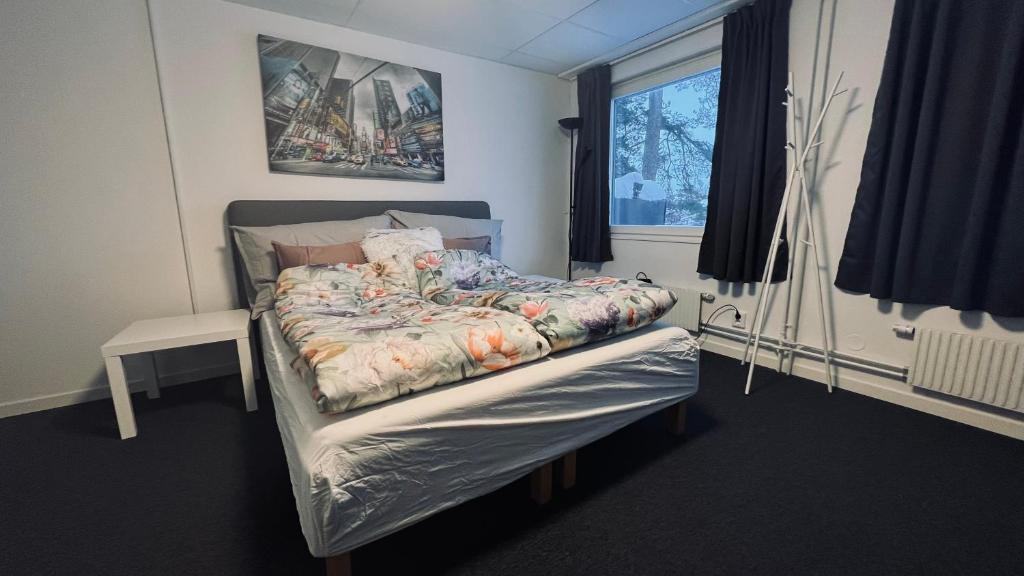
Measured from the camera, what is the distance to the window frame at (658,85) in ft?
9.61

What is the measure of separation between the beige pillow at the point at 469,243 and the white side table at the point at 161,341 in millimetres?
1260

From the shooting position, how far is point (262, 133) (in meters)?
2.58

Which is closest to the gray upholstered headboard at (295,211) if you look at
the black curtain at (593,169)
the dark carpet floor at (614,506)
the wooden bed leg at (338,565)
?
the dark carpet floor at (614,506)

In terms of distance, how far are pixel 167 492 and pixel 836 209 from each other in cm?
351

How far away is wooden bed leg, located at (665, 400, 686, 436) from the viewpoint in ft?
6.09

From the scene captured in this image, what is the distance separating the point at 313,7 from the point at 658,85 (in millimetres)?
2523

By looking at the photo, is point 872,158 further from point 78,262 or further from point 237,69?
point 78,262

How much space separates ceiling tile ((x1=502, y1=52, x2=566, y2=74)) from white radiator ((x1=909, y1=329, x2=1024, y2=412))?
123 inches

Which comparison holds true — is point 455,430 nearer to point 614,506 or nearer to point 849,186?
point 614,506

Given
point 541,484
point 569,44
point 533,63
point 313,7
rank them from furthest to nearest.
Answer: point 533,63
point 569,44
point 313,7
point 541,484

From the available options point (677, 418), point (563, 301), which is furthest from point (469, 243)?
point (677, 418)

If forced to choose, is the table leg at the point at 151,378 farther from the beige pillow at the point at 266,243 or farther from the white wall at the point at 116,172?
the beige pillow at the point at 266,243

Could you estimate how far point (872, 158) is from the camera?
82.7 inches

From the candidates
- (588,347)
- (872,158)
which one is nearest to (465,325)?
(588,347)
